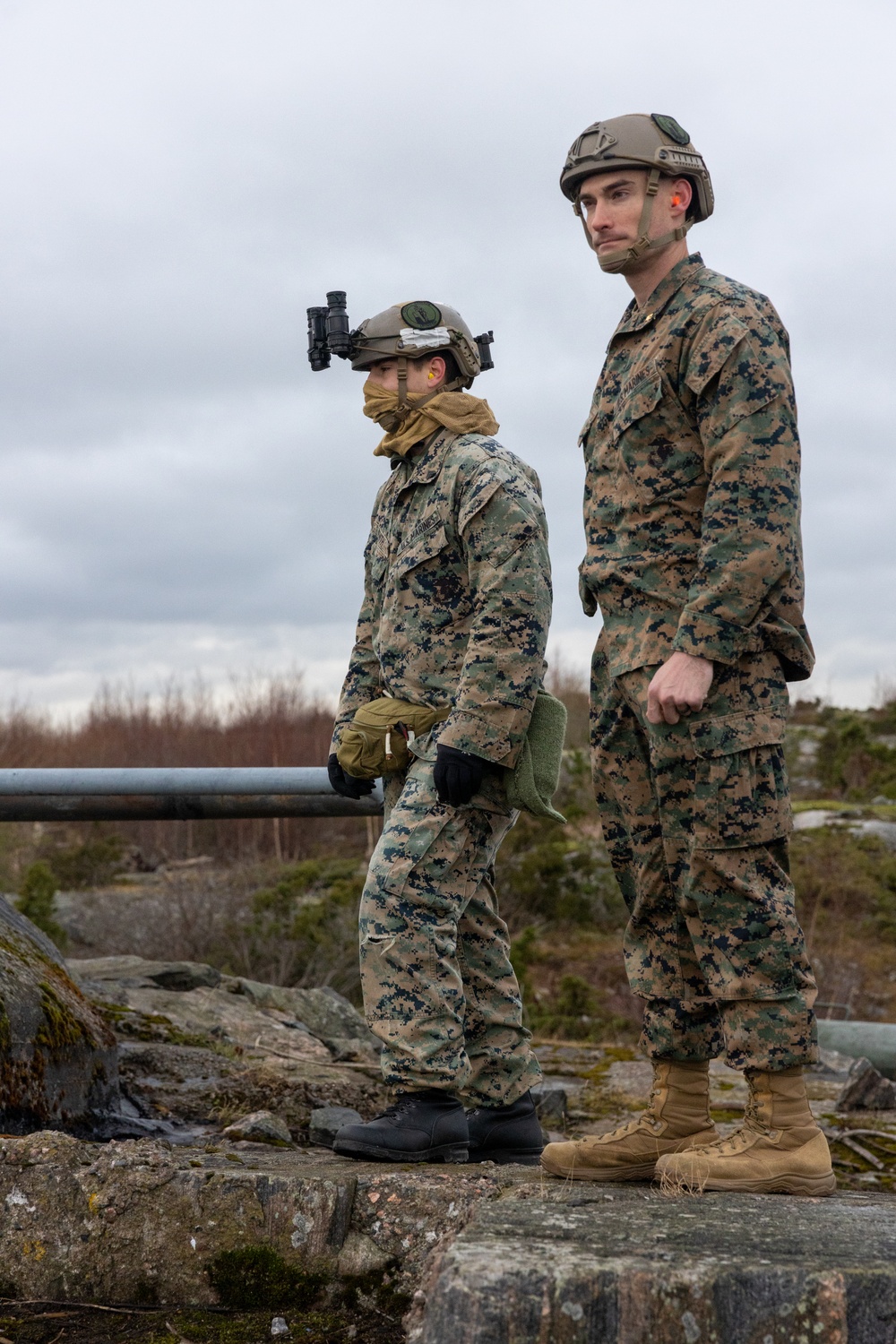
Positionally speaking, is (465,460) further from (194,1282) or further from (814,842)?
(814,842)

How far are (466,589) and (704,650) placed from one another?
115 centimetres

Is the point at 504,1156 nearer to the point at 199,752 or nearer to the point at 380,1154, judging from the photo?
the point at 380,1154

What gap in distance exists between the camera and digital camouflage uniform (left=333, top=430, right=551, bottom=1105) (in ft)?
10.9

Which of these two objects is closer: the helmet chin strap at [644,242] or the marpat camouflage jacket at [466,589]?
the helmet chin strap at [644,242]

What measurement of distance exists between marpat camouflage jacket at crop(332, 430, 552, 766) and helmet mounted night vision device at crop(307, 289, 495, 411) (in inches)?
9.4

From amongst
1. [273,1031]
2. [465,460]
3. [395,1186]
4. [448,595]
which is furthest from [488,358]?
[273,1031]

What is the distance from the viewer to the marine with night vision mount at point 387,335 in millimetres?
3787

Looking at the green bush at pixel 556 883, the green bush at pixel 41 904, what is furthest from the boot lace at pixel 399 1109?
the green bush at pixel 556 883

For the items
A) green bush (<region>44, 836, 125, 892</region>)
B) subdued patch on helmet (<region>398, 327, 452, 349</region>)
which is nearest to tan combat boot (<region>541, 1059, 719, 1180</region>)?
subdued patch on helmet (<region>398, 327, 452, 349</region>)

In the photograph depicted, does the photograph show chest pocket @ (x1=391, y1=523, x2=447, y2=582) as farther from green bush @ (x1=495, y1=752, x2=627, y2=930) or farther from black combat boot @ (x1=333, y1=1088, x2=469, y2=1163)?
green bush @ (x1=495, y1=752, x2=627, y2=930)

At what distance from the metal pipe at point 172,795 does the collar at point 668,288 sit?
1.72 m

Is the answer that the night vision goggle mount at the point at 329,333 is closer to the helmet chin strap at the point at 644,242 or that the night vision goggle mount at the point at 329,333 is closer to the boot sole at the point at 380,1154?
the helmet chin strap at the point at 644,242

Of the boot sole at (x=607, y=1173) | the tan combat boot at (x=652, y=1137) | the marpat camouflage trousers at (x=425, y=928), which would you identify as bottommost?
the boot sole at (x=607, y=1173)

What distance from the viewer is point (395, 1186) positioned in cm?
258
